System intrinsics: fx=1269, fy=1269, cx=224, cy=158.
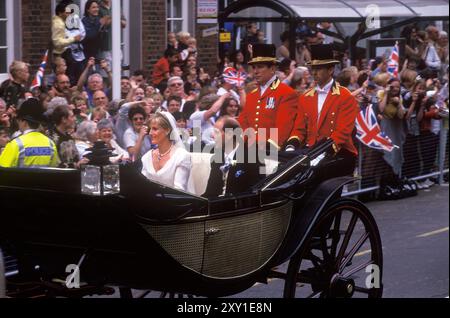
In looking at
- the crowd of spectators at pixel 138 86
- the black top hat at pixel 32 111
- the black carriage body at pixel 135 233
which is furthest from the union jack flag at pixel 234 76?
the black top hat at pixel 32 111

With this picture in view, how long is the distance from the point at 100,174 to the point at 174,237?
0.47 metres

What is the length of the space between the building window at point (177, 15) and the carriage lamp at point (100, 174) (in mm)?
386

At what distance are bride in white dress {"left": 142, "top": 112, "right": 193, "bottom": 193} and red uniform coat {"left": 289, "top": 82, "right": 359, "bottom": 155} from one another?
499 mm

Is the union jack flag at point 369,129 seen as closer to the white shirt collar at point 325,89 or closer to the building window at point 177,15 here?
the white shirt collar at point 325,89

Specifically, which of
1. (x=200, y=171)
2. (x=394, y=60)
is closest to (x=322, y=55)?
(x=394, y=60)

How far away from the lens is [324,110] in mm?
3861

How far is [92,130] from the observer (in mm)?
3402

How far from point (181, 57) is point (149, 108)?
0.17 meters

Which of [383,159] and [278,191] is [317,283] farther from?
[383,159]

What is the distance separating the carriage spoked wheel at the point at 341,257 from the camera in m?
4.17

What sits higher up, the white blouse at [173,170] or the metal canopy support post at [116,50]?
the metal canopy support post at [116,50]

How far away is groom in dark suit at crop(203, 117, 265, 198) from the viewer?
361 centimetres

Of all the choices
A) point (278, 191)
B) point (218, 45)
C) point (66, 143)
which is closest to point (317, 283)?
point (278, 191)

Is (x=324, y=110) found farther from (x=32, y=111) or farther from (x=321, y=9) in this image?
(x=32, y=111)
